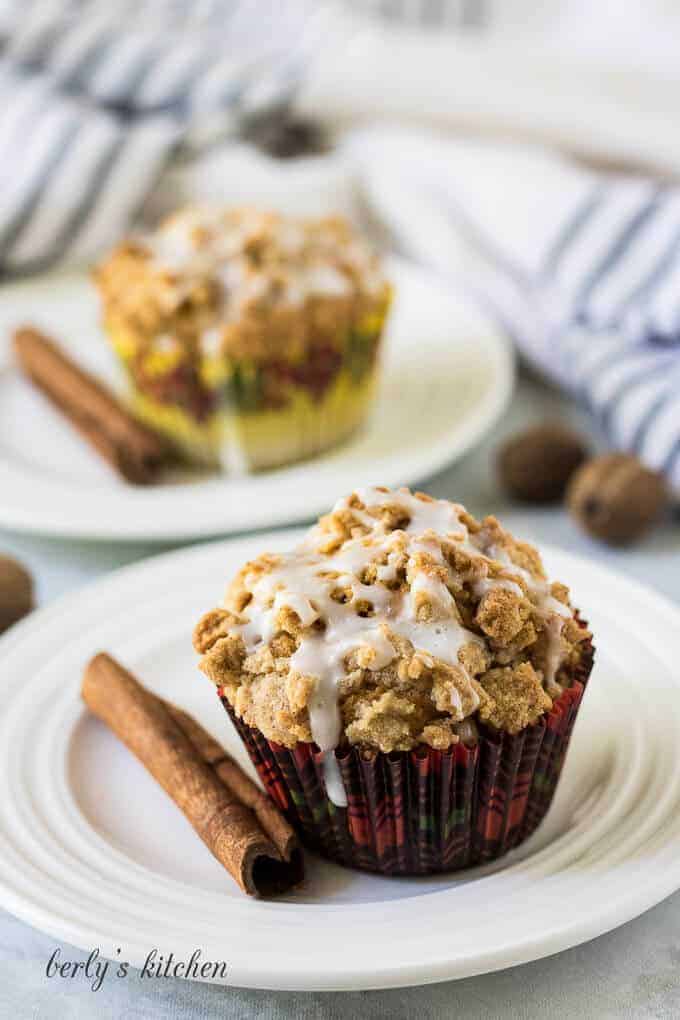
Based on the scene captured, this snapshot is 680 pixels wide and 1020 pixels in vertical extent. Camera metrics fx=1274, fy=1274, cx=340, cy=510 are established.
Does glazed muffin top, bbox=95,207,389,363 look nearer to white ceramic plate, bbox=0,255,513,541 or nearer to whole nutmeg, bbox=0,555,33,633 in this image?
white ceramic plate, bbox=0,255,513,541

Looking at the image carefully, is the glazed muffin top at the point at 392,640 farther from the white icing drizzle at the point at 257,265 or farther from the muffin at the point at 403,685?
the white icing drizzle at the point at 257,265

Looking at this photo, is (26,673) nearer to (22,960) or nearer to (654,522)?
(22,960)

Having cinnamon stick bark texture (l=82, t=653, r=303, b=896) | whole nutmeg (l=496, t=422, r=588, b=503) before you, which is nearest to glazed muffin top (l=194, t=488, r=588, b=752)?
cinnamon stick bark texture (l=82, t=653, r=303, b=896)

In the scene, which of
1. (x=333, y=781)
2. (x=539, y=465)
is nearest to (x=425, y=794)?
(x=333, y=781)

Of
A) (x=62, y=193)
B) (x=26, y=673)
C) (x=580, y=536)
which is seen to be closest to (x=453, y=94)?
(x=62, y=193)

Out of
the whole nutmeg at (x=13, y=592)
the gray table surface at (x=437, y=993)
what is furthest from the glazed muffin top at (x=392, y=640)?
the whole nutmeg at (x=13, y=592)

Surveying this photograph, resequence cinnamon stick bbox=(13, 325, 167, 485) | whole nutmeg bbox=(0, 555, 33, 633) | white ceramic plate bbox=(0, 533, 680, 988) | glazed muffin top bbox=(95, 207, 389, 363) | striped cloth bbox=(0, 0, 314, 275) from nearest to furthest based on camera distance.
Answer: white ceramic plate bbox=(0, 533, 680, 988), whole nutmeg bbox=(0, 555, 33, 633), glazed muffin top bbox=(95, 207, 389, 363), cinnamon stick bbox=(13, 325, 167, 485), striped cloth bbox=(0, 0, 314, 275)
